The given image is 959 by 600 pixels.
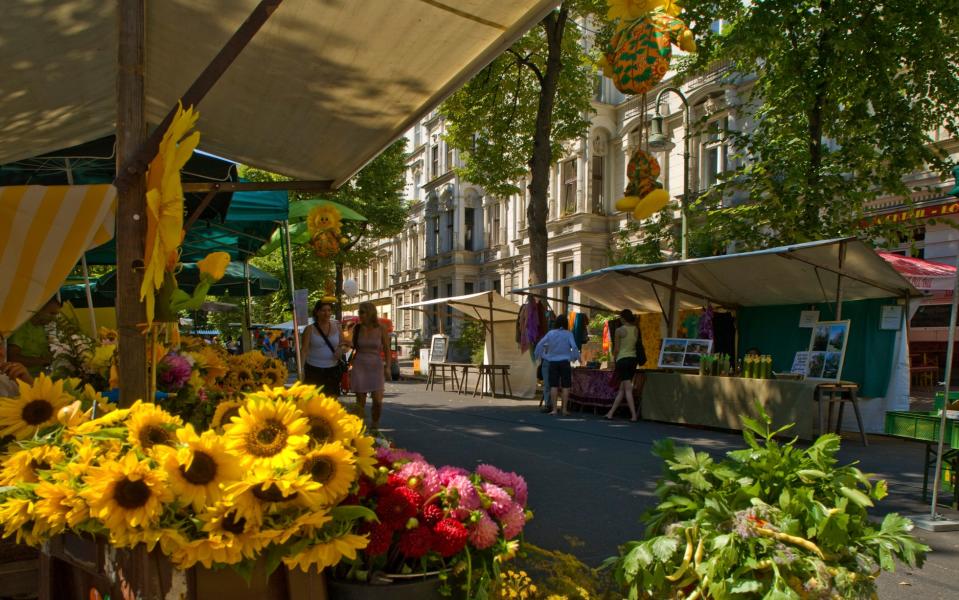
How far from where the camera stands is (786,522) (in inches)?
82.7

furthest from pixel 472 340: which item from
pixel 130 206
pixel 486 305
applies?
→ pixel 130 206

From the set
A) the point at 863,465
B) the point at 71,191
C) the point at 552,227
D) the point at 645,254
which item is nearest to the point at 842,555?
the point at 71,191

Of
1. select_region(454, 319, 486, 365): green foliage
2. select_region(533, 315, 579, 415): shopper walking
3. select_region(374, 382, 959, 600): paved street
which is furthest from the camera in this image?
select_region(454, 319, 486, 365): green foliage

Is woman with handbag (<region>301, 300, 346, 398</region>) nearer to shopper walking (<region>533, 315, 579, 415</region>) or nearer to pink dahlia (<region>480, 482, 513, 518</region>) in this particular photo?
shopper walking (<region>533, 315, 579, 415</region>)

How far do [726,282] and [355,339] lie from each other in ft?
22.3

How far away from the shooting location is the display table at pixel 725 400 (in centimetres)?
947

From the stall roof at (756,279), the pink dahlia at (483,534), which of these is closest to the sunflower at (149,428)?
the pink dahlia at (483,534)

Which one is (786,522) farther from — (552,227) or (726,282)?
(552,227)

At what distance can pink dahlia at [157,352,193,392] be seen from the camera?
138 inches

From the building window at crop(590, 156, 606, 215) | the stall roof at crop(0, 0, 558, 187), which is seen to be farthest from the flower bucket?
the building window at crop(590, 156, 606, 215)

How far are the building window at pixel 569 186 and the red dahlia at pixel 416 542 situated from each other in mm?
30690

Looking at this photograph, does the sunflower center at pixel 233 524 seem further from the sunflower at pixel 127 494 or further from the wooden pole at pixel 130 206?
the wooden pole at pixel 130 206

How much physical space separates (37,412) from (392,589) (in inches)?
52.7

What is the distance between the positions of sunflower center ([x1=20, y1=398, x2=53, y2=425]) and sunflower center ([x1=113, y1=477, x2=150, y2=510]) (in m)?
0.86
